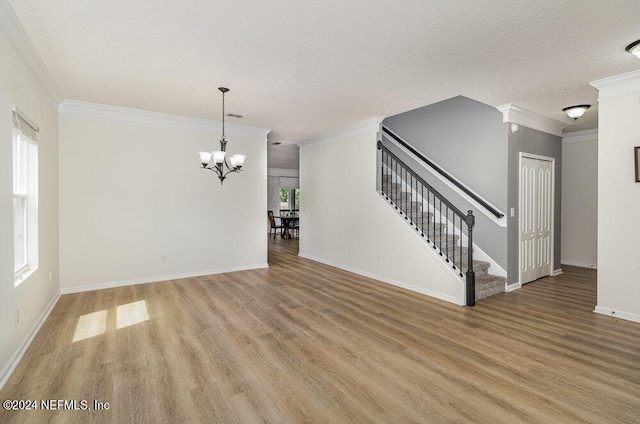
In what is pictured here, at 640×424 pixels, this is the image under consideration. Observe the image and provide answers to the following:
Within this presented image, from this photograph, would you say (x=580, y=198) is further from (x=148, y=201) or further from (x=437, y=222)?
(x=148, y=201)

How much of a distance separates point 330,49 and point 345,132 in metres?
3.23

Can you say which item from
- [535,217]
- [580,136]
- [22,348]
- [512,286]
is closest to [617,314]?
[512,286]

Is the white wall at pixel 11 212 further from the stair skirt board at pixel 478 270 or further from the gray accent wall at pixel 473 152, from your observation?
the gray accent wall at pixel 473 152

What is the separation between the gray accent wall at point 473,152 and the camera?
4797 millimetres

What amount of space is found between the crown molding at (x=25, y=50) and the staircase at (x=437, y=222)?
179 inches

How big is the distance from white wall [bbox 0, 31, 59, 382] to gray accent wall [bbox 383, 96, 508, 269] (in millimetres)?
5503

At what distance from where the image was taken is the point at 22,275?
119 inches

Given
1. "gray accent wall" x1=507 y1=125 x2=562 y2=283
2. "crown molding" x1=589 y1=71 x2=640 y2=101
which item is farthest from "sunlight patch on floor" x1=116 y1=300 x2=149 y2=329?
"crown molding" x1=589 y1=71 x2=640 y2=101

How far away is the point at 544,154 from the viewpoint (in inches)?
211

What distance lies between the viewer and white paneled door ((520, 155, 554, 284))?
5008 millimetres

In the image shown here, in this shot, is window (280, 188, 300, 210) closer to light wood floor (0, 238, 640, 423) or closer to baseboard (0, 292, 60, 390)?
light wood floor (0, 238, 640, 423)

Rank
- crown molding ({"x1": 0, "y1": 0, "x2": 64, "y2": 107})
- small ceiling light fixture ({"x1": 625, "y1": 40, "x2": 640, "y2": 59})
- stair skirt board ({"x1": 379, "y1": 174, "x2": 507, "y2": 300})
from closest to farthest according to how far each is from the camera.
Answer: crown molding ({"x1": 0, "y1": 0, "x2": 64, "y2": 107}) → small ceiling light fixture ({"x1": 625, "y1": 40, "x2": 640, "y2": 59}) → stair skirt board ({"x1": 379, "y1": 174, "x2": 507, "y2": 300})

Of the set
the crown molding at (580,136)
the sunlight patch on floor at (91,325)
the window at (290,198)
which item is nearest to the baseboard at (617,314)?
the crown molding at (580,136)

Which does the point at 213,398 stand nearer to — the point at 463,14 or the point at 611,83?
the point at 463,14
